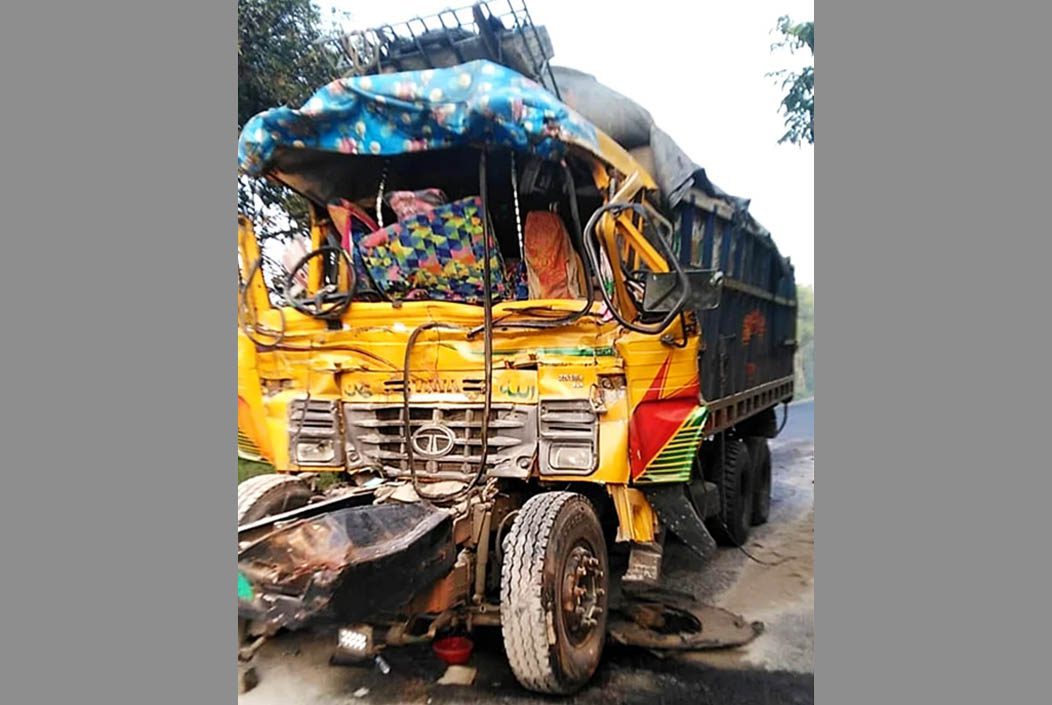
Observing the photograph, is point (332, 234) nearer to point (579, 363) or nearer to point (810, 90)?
point (579, 363)

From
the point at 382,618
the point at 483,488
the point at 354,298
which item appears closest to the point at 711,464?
the point at 483,488

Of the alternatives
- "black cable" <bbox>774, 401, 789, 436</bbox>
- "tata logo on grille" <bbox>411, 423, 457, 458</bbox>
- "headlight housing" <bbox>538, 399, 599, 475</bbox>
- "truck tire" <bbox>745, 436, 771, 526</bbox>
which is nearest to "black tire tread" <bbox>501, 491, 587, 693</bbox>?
"headlight housing" <bbox>538, 399, 599, 475</bbox>

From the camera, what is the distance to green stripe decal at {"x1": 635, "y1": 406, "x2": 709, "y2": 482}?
3.37 m

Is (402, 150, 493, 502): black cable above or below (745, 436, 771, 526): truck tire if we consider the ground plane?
above

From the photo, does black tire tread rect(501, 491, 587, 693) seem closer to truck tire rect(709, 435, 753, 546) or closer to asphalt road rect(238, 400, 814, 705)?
asphalt road rect(238, 400, 814, 705)

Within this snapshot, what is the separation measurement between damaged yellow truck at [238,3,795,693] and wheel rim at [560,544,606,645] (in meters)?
0.01

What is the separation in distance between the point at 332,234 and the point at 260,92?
29.4 inches

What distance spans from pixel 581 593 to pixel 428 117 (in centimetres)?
196

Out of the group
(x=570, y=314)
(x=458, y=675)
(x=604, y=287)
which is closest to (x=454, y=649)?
(x=458, y=675)

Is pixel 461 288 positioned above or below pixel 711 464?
above

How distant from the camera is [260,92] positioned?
153 inches

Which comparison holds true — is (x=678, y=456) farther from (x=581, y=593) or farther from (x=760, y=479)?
(x=760, y=479)

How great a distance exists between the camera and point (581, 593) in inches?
122

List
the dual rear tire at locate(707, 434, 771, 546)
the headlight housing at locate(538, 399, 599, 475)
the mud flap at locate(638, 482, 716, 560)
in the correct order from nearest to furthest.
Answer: the headlight housing at locate(538, 399, 599, 475), the mud flap at locate(638, 482, 716, 560), the dual rear tire at locate(707, 434, 771, 546)
